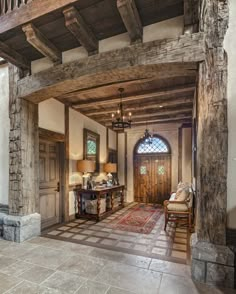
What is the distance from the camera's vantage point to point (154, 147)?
7.30m

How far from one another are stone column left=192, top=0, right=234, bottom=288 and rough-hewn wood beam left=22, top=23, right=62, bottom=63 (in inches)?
83.0

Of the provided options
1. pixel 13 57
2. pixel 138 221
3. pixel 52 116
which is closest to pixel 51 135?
pixel 52 116

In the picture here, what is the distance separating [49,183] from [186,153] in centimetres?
481

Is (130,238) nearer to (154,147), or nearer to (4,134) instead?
(4,134)

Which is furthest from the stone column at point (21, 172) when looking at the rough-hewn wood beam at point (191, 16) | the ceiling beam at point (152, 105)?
the rough-hewn wood beam at point (191, 16)

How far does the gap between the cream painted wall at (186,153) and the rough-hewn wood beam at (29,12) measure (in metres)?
5.62

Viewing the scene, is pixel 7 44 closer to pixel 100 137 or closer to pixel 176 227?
pixel 100 137

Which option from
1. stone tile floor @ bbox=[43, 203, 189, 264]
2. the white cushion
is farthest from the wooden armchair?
stone tile floor @ bbox=[43, 203, 189, 264]

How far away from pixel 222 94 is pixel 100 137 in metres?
4.85

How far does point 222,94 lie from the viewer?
6.71 feet

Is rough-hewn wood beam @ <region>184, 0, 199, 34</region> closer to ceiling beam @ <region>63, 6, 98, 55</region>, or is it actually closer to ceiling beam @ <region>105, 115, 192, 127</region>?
ceiling beam @ <region>63, 6, 98, 55</region>

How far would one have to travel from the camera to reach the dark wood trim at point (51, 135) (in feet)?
12.8

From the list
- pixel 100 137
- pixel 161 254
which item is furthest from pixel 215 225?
pixel 100 137

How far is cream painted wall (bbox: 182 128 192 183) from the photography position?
664 centimetres
